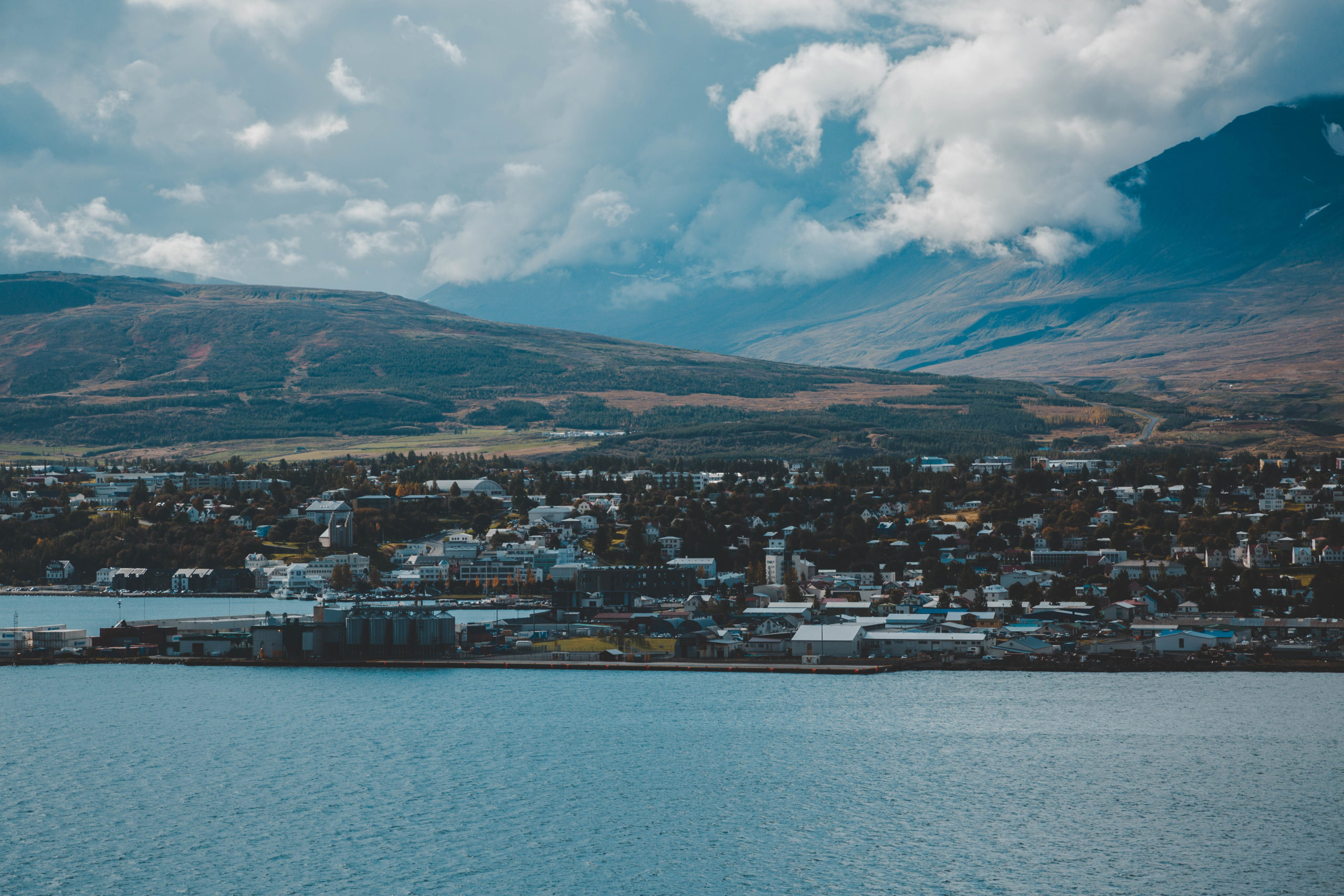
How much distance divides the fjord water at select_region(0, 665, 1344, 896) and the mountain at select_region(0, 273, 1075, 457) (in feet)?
261

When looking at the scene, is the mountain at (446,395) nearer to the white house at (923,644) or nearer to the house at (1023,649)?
the white house at (923,644)

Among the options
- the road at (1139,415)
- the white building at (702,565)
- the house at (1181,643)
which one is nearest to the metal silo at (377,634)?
the white building at (702,565)

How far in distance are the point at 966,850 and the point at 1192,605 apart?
30.8m

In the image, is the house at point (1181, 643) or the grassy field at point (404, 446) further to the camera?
the grassy field at point (404, 446)

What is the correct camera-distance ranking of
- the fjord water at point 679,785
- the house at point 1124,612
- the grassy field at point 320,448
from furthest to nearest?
the grassy field at point 320,448, the house at point 1124,612, the fjord water at point 679,785

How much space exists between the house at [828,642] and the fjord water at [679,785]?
3.12m

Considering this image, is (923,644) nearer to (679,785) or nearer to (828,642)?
(828,642)

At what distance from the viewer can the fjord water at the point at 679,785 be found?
79.8 ft

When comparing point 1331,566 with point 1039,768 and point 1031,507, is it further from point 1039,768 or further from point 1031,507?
point 1039,768

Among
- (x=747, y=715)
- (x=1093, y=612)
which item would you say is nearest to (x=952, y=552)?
(x=1093, y=612)

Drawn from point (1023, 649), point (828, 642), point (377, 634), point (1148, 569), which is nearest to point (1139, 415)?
point (1148, 569)

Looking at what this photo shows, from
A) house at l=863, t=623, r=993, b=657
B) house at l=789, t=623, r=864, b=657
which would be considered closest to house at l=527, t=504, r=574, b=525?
house at l=789, t=623, r=864, b=657

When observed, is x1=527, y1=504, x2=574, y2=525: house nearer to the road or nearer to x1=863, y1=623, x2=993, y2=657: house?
x1=863, y1=623, x2=993, y2=657: house

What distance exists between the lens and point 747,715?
37.1m
